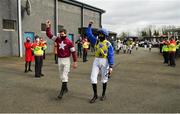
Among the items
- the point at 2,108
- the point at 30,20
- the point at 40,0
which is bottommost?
the point at 2,108

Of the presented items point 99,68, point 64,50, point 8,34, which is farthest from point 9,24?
point 99,68

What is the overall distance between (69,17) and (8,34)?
36.1 feet

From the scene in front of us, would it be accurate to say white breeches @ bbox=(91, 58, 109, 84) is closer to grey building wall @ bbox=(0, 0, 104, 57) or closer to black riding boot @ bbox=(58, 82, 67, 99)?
black riding boot @ bbox=(58, 82, 67, 99)

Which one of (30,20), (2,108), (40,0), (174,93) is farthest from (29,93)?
(40,0)

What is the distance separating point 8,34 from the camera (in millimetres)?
21203

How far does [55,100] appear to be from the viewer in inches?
286

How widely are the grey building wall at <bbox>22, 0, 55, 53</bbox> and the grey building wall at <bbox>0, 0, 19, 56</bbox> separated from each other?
4.23 ft

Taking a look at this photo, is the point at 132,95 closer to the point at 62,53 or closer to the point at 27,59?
the point at 62,53

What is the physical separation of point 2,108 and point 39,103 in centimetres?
94

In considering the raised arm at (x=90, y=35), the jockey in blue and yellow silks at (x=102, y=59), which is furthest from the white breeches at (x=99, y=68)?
the raised arm at (x=90, y=35)

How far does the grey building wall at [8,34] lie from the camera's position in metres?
20.5

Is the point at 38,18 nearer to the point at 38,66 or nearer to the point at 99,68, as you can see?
the point at 38,66

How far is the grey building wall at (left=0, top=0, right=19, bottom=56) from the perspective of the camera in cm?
2053

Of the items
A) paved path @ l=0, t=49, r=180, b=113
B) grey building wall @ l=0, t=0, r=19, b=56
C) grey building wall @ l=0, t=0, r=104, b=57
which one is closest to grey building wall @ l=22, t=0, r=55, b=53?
grey building wall @ l=0, t=0, r=104, b=57
